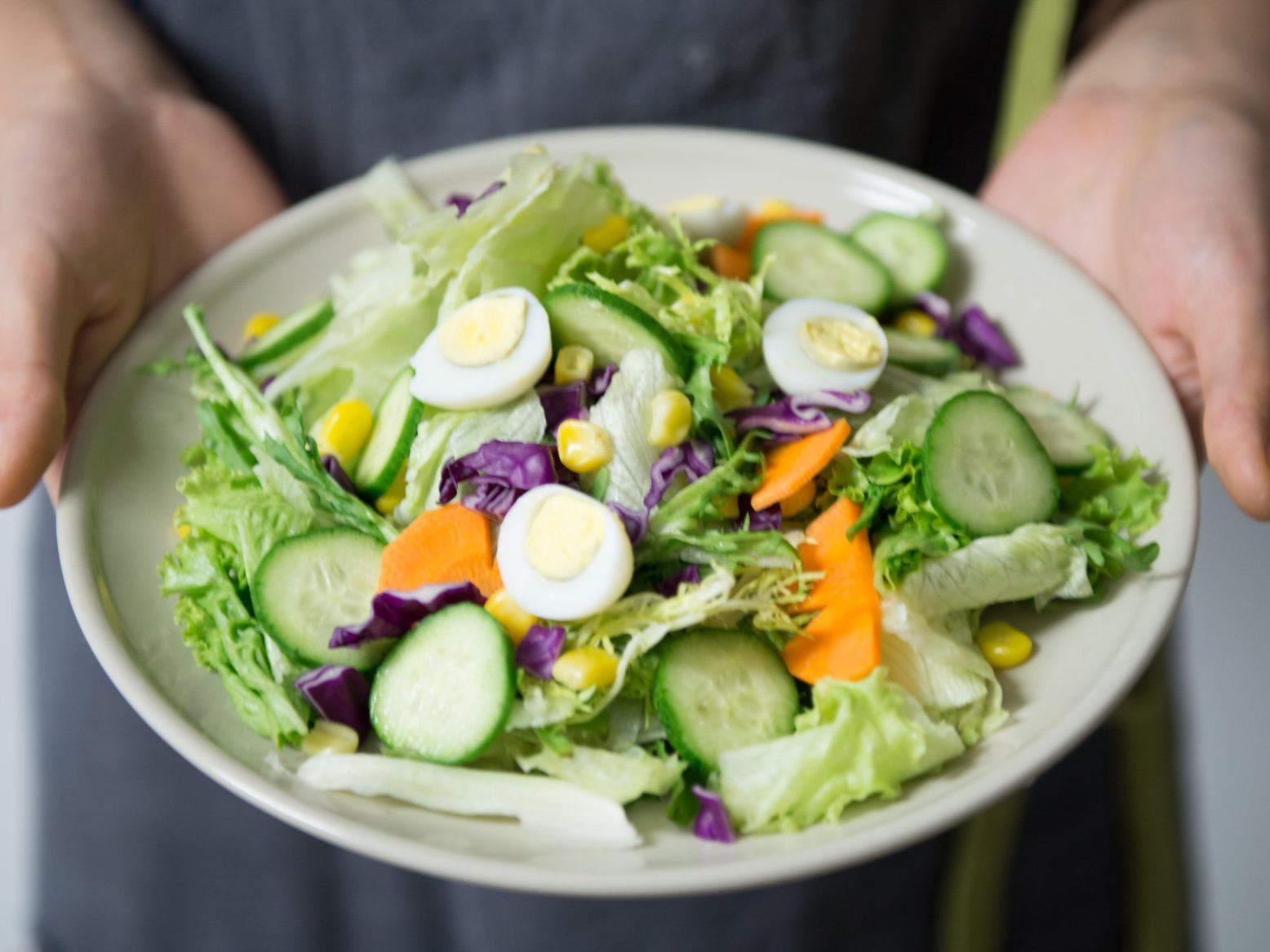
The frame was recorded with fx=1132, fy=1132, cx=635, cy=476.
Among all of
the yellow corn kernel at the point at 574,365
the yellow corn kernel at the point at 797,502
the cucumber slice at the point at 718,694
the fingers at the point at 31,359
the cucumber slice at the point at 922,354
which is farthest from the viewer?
the cucumber slice at the point at 922,354

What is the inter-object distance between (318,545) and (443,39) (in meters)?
1.68

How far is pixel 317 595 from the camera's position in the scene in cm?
205

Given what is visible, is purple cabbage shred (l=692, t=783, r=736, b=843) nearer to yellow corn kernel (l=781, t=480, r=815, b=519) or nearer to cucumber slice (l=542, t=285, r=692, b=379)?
yellow corn kernel (l=781, t=480, r=815, b=519)

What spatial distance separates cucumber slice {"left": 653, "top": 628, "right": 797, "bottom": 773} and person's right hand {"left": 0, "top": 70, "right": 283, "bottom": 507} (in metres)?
1.26

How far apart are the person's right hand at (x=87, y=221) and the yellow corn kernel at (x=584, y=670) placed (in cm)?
108

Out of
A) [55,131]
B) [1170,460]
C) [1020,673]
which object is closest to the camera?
[1020,673]

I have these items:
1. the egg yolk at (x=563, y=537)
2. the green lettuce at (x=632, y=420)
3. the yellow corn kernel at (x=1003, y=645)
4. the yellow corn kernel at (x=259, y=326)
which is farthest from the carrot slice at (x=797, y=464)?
the yellow corn kernel at (x=259, y=326)

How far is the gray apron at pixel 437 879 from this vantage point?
3117 mm

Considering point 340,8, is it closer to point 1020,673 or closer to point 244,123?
point 244,123

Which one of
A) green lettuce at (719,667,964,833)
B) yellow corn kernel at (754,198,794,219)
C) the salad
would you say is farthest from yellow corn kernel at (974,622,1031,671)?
yellow corn kernel at (754,198,794,219)

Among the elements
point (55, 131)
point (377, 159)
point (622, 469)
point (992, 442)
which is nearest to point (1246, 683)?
point (992, 442)

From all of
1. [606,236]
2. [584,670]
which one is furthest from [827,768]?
[606,236]

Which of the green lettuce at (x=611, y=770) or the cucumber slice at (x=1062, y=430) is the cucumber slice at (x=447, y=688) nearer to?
the green lettuce at (x=611, y=770)

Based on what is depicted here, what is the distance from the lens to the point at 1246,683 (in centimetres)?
458
